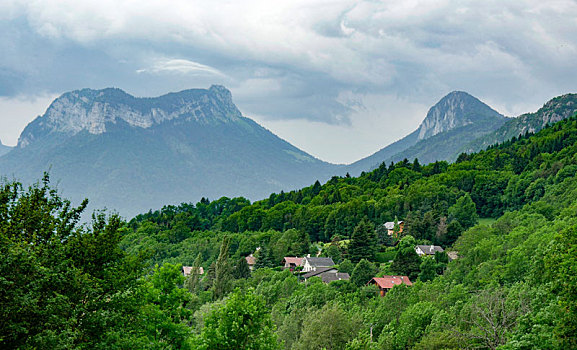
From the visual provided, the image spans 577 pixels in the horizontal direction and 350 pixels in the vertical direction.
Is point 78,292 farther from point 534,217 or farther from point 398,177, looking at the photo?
point 398,177

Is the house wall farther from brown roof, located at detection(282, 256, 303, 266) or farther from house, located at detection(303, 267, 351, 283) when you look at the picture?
brown roof, located at detection(282, 256, 303, 266)

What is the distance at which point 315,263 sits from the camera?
257 feet

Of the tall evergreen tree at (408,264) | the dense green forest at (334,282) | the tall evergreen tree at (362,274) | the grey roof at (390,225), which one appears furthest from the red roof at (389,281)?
the grey roof at (390,225)

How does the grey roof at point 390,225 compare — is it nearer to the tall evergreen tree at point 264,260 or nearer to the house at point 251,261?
the tall evergreen tree at point 264,260

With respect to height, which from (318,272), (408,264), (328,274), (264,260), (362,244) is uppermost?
(362,244)

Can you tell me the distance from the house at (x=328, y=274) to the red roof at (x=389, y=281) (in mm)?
7250

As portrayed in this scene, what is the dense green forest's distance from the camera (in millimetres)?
18656

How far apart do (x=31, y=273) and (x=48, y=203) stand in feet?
16.9

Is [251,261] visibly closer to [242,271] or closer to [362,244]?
[242,271]

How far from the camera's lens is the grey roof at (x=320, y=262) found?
78000mm

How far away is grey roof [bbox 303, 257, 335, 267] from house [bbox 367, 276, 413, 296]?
16.4 metres

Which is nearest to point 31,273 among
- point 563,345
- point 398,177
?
point 563,345

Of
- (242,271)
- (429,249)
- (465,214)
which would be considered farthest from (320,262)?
(465,214)

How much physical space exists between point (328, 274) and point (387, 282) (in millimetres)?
12422
